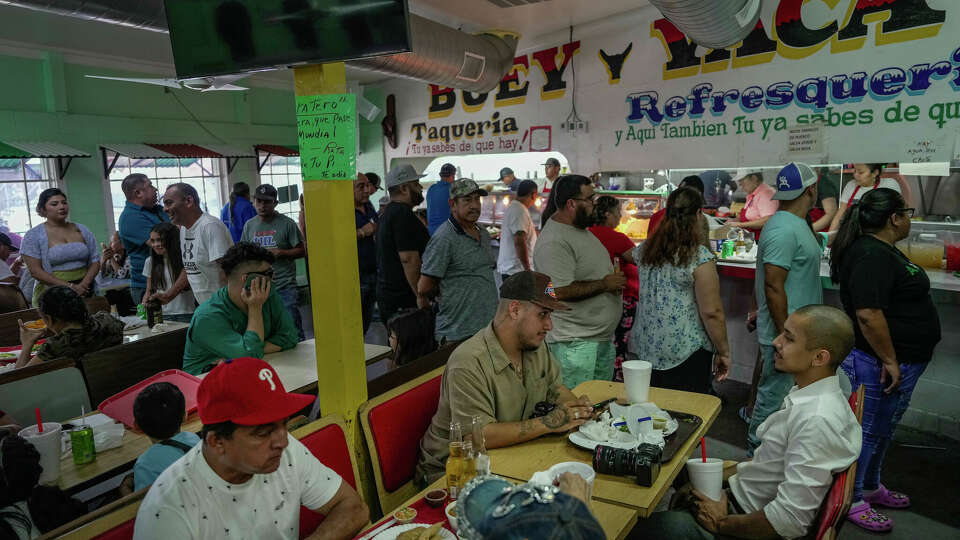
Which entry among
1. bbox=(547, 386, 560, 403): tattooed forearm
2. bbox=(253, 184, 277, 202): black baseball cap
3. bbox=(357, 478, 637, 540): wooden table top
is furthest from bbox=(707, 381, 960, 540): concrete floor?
bbox=(253, 184, 277, 202): black baseball cap

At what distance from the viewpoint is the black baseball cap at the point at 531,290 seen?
254 centimetres

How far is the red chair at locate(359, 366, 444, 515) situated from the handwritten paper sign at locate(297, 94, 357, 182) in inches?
40.5

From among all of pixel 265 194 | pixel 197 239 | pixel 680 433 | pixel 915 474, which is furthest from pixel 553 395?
pixel 265 194

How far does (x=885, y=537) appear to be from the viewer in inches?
131

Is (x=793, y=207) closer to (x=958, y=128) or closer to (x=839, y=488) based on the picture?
(x=839, y=488)

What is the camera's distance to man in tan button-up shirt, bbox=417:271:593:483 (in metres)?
2.44

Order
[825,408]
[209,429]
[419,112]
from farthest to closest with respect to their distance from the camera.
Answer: [419,112] → [825,408] → [209,429]

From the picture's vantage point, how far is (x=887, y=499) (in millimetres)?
3621

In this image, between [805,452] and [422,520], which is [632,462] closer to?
[805,452]

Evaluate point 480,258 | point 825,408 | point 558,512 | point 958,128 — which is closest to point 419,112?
point 480,258

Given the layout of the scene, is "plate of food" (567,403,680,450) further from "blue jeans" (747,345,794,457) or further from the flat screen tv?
the flat screen tv

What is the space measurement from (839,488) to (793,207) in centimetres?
231

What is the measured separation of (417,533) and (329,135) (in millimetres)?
1463

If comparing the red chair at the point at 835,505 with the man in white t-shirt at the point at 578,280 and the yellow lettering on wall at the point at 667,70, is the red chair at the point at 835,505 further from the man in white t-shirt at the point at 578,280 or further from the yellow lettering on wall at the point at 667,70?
the yellow lettering on wall at the point at 667,70
